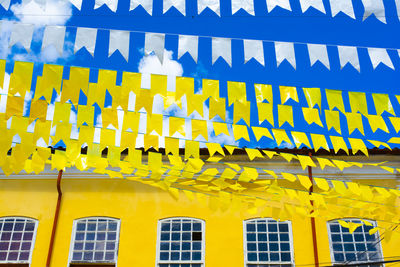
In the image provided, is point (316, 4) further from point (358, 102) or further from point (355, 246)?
point (355, 246)

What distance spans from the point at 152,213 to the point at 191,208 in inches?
30.4

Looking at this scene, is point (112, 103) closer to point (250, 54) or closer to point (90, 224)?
point (250, 54)

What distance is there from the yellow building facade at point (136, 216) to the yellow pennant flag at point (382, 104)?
159 inches

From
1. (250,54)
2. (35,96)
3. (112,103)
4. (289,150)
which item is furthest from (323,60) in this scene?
(289,150)

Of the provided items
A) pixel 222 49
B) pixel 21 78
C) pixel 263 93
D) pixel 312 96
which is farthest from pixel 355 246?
pixel 21 78

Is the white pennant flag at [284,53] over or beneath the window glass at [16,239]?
over

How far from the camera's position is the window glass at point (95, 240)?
29.5 feet

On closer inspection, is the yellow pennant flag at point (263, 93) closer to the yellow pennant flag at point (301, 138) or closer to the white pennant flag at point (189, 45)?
the yellow pennant flag at point (301, 138)

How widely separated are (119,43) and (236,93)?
1423mm

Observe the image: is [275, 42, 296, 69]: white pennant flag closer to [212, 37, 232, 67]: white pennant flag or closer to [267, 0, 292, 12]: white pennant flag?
[212, 37, 232, 67]: white pennant flag

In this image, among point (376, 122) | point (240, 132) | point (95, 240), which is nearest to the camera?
point (376, 122)

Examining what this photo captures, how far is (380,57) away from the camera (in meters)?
4.99

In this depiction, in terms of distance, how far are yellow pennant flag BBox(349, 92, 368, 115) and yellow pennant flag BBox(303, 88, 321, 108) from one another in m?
0.35

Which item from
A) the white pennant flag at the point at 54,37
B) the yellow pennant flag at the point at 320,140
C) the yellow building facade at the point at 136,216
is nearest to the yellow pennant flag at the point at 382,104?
the yellow pennant flag at the point at 320,140
